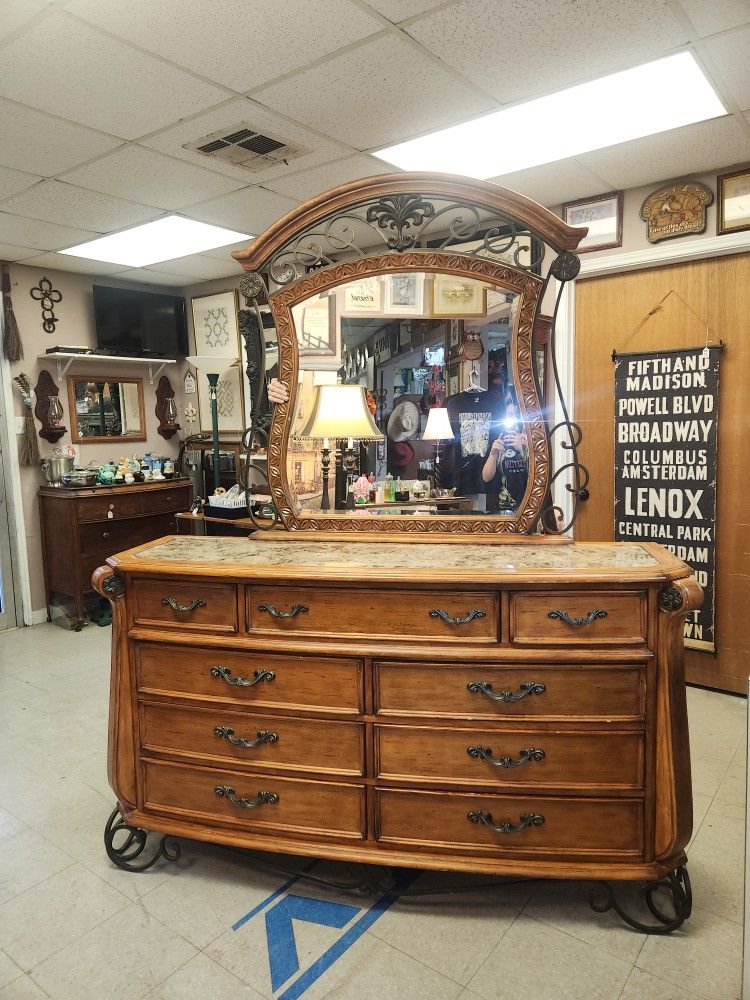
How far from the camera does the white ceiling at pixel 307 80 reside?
2.01 metres

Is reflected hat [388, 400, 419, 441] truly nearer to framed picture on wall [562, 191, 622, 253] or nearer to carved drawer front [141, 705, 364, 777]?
carved drawer front [141, 705, 364, 777]

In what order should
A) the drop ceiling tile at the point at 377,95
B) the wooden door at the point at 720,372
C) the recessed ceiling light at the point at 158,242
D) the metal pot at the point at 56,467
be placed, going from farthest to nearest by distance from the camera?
the metal pot at the point at 56,467, the recessed ceiling light at the point at 158,242, the wooden door at the point at 720,372, the drop ceiling tile at the point at 377,95

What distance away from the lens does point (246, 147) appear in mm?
2971

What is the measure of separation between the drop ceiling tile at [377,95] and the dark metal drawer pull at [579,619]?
75.3 inches

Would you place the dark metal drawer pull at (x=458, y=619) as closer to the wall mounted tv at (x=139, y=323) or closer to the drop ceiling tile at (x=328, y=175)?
the drop ceiling tile at (x=328, y=175)

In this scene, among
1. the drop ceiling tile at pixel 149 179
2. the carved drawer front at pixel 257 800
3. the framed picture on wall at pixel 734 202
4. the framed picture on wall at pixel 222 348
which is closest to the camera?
the carved drawer front at pixel 257 800

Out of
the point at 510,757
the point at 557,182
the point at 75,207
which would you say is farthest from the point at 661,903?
the point at 75,207

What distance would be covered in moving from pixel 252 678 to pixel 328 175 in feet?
8.58

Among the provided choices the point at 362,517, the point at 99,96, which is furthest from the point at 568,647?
the point at 99,96

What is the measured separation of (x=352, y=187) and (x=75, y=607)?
160 inches

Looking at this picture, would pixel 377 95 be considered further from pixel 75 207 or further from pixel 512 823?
pixel 512 823

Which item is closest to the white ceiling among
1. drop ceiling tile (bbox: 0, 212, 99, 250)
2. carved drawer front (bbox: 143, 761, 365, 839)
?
drop ceiling tile (bbox: 0, 212, 99, 250)

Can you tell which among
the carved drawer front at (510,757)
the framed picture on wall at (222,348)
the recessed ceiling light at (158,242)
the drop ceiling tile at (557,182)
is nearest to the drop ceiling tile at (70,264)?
the recessed ceiling light at (158,242)

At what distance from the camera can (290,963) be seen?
174 cm
